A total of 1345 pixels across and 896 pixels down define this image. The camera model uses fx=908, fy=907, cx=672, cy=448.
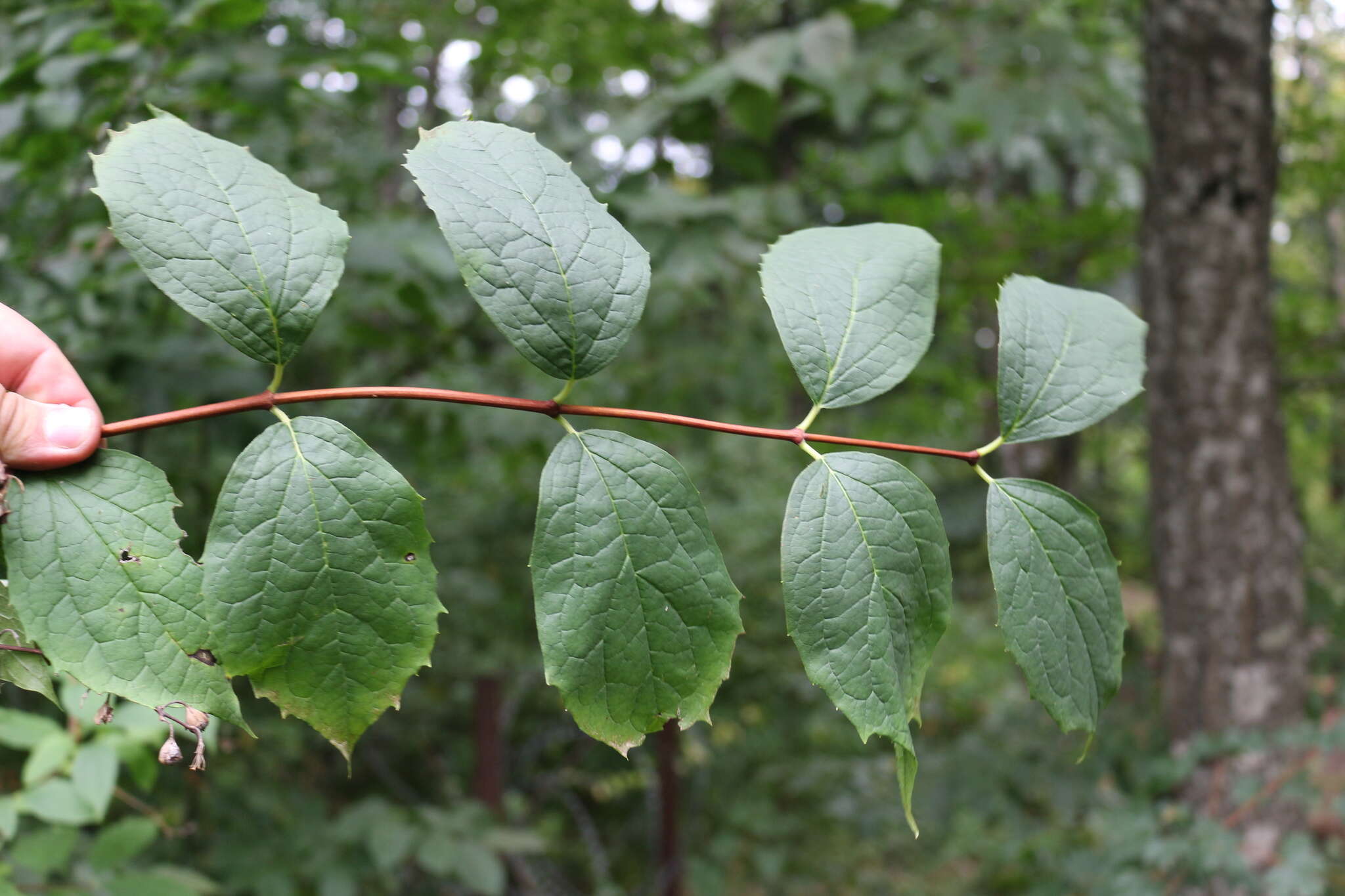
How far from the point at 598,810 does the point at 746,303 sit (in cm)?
290

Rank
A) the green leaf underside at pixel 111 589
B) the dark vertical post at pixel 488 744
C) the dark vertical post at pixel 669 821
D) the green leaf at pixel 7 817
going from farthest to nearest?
the dark vertical post at pixel 669 821
the dark vertical post at pixel 488 744
the green leaf at pixel 7 817
the green leaf underside at pixel 111 589

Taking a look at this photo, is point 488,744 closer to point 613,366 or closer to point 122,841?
point 613,366

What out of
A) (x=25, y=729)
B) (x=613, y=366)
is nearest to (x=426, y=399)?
(x=25, y=729)

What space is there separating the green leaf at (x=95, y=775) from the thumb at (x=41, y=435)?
32.5 inches

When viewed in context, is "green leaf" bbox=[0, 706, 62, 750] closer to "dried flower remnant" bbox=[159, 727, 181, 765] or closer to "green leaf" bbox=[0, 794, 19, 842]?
"green leaf" bbox=[0, 794, 19, 842]

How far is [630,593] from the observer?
65cm

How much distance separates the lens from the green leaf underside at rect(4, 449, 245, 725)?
576mm

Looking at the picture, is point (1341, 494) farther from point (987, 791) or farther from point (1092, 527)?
point (1092, 527)

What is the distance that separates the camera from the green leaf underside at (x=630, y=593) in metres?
0.64

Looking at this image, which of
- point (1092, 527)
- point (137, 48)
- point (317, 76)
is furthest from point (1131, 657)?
point (137, 48)

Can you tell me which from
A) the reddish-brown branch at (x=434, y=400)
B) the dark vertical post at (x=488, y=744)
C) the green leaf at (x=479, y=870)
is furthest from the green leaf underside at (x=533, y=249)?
the dark vertical post at (x=488, y=744)

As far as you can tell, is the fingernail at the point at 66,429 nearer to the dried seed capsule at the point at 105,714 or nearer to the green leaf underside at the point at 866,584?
the dried seed capsule at the point at 105,714

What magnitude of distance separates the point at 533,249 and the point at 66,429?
13.6 inches

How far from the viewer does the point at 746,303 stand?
2.87 m
